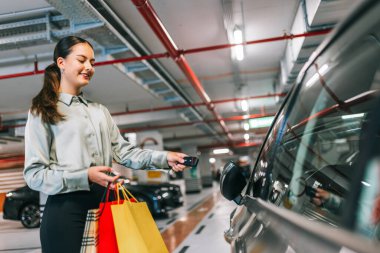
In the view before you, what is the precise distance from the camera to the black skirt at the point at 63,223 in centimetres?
123

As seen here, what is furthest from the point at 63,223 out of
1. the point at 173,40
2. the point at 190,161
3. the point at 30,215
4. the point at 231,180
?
the point at 30,215

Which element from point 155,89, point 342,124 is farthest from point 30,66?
point 342,124

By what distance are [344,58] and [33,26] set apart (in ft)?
16.4

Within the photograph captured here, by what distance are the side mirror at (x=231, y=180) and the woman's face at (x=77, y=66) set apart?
756mm

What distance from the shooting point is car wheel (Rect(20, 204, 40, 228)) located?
29.3 ft

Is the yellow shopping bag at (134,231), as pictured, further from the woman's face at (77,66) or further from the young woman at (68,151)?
the woman's face at (77,66)

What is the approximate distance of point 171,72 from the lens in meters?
8.29

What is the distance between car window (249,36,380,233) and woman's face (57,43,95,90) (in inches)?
31.5

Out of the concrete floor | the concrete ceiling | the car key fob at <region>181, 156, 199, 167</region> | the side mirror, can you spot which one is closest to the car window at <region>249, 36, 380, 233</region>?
the side mirror

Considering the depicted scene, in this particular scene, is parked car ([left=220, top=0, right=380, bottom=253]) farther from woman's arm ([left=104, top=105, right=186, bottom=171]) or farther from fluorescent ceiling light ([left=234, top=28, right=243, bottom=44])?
fluorescent ceiling light ([left=234, top=28, right=243, bottom=44])

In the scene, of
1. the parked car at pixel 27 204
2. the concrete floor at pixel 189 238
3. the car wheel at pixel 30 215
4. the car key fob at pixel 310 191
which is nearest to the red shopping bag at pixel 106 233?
the car key fob at pixel 310 191

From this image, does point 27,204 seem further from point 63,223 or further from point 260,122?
point 63,223

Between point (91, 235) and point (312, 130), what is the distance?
849mm

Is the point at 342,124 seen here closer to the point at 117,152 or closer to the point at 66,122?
the point at 117,152
